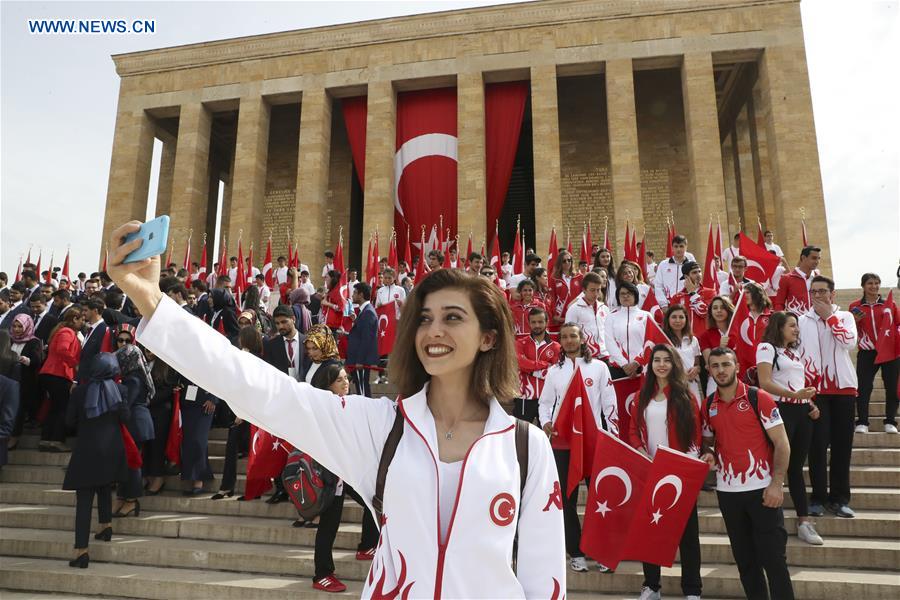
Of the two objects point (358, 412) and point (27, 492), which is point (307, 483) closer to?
point (358, 412)

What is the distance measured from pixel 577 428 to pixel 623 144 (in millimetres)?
16753

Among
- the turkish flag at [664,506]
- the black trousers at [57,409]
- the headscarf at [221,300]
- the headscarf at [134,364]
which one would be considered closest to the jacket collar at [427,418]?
the turkish flag at [664,506]

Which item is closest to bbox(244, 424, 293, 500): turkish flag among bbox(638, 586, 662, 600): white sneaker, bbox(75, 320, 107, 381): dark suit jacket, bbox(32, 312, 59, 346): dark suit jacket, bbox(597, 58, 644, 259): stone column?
bbox(75, 320, 107, 381): dark suit jacket

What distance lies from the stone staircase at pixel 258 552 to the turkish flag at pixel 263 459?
1.24 feet

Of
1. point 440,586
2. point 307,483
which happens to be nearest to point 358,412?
point 440,586

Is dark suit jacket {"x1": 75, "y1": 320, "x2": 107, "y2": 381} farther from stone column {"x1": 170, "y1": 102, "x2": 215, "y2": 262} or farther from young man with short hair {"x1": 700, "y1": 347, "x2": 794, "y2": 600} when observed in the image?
stone column {"x1": 170, "y1": 102, "x2": 215, "y2": 262}

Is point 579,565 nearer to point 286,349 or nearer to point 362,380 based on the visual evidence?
point 286,349

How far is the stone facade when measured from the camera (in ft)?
64.0

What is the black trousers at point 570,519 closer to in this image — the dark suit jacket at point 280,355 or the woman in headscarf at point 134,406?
the dark suit jacket at point 280,355

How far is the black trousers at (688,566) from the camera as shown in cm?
445

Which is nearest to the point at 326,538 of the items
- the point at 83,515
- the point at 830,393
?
the point at 83,515

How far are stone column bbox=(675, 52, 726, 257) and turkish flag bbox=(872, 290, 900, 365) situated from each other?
40.9 ft

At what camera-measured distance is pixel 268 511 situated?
19.8 ft

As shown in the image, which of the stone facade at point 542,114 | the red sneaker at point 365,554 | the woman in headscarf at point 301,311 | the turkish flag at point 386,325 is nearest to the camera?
the red sneaker at point 365,554
